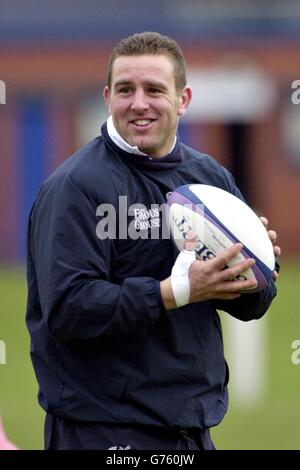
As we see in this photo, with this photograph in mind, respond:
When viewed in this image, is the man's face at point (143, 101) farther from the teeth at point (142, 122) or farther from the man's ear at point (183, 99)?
the man's ear at point (183, 99)

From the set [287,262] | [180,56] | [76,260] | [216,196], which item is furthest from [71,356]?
[287,262]

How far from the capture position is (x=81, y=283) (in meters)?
4.79

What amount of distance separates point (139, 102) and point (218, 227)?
597mm

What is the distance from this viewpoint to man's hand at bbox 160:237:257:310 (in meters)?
4.75

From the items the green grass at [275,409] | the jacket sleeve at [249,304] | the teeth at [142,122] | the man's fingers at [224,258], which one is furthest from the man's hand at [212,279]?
the green grass at [275,409]

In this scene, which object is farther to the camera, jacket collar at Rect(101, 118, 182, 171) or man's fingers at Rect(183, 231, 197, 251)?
jacket collar at Rect(101, 118, 182, 171)

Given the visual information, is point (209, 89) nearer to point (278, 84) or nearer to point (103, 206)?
point (278, 84)

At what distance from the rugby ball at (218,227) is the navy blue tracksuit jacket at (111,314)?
0.11 metres

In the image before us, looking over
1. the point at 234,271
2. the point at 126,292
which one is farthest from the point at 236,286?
the point at 126,292

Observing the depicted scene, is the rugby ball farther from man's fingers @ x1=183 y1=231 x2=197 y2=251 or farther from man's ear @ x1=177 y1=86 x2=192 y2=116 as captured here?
man's ear @ x1=177 y1=86 x2=192 y2=116

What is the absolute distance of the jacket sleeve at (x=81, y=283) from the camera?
4.77 meters

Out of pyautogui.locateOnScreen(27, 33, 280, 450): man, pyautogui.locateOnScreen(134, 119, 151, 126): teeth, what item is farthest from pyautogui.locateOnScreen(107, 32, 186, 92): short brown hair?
pyautogui.locateOnScreen(134, 119, 151, 126): teeth

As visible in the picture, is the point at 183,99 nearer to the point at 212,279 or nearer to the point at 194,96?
the point at 212,279

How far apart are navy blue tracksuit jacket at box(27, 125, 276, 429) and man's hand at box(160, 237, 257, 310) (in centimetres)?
7
